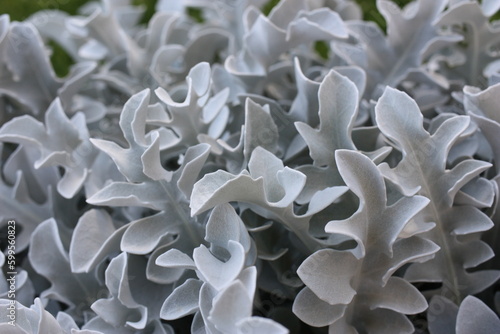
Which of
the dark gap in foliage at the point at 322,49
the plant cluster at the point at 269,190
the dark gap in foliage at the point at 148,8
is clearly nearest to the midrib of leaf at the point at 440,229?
the plant cluster at the point at 269,190

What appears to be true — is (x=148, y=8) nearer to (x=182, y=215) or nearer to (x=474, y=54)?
(x=474, y=54)

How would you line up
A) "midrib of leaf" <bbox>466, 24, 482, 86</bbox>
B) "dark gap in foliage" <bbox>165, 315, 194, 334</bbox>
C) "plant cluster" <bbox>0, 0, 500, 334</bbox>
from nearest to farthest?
"plant cluster" <bbox>0, 0, 500, 334</bbox> → "dark gap in foliage" <bbox>165, 315, 194, 334</bbox> → "midrib of leaf" <bbox>466, 24, 482, 86</bbox>

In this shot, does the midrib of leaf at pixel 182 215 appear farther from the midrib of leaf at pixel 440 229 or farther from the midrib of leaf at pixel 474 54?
the midrib of leaf at pixel 474 54

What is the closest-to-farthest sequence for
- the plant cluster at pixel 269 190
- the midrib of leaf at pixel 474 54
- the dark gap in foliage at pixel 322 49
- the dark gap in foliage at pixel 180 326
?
the plant cluster at pixel 269 190 → the dark gap in foliage at pixel 180 326 → the midrib of leaf at pixel 474 54 → the dark gap in foliage at pixel 322 49

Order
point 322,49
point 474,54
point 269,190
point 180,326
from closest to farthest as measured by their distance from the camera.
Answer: point 269,190, point 180,326, point 474,54, point 322,49

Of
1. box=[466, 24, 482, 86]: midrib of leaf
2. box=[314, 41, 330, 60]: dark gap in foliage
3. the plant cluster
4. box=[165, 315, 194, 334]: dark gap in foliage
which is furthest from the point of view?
box=[314, 41, 330, 60]: dark gap in foliage

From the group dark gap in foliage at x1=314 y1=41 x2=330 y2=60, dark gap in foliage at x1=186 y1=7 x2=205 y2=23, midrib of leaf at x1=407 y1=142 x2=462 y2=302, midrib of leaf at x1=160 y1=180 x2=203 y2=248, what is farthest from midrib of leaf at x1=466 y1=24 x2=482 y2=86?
dark gap in foliage at x1=186 y1=7 x2=205 y2=23

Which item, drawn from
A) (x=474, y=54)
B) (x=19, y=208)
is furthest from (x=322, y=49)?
(x=19, y=208)

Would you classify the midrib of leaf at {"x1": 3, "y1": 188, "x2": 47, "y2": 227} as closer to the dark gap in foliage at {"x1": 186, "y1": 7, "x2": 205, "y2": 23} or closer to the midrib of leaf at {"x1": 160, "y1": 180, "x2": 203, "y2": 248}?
the midrib of leaf at {"x1": 160, "y1": 180, "x2": 203, "y2": 248}
